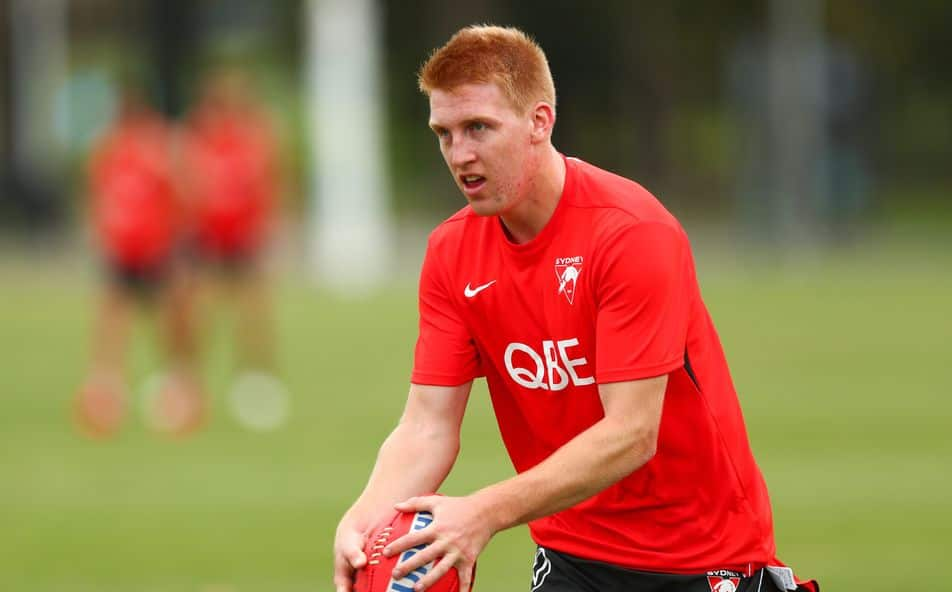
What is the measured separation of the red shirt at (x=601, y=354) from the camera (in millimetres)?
5059

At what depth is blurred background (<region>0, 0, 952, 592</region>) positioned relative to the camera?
10961mm

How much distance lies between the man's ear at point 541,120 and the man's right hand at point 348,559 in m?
1.28

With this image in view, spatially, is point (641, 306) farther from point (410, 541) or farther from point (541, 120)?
point (410, 541)

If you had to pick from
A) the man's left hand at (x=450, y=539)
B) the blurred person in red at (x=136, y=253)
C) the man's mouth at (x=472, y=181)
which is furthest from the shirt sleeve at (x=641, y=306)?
the blurred person in red at (x=136, y=253)

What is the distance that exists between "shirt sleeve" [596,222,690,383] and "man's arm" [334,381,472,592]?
68cm

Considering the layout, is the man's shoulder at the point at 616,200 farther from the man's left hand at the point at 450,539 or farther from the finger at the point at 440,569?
the finger at the point at 440,569

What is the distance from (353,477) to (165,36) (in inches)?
1237

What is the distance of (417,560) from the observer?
4.89 m

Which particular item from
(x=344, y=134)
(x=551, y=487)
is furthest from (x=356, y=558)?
(x=344, y=134)

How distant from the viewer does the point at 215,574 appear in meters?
9.33

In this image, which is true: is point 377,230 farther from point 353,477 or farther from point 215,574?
point 215,574

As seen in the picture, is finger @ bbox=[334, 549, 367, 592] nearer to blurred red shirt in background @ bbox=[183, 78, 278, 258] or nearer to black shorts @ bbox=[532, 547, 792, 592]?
black shorts @ bbox=[532, 547, 792, 592]

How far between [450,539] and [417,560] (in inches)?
4.5

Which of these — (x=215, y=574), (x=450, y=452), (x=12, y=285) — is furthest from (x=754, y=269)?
(x=450, y=452)
